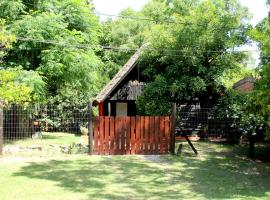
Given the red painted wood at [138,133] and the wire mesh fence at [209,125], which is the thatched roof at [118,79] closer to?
the wire mesh fence at [209,125]

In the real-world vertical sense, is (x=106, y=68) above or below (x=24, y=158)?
above

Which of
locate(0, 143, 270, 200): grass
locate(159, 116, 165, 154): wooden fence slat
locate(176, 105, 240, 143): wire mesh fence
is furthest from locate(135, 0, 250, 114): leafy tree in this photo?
locate(0, 143, 270, 200): grass

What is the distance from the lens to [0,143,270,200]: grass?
888 centimetres

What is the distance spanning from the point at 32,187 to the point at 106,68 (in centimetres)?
2638

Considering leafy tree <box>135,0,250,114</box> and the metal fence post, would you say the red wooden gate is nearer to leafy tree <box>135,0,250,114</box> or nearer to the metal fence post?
the metal fence post

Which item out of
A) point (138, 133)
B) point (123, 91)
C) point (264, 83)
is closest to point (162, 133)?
point (138, 133)

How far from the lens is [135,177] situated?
426 inches

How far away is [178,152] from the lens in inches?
584

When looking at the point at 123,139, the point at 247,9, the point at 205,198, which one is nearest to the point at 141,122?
the point at 123,139

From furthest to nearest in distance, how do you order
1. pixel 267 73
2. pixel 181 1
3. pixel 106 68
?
pixel 106 68 < pixel 181 1 < pixel 267 73

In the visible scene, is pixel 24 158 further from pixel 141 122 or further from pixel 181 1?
pixel 181 1

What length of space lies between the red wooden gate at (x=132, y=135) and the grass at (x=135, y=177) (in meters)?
0.58

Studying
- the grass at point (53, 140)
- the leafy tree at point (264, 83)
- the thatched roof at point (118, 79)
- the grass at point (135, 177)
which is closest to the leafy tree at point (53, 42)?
the thatched roof at point (118, 79)

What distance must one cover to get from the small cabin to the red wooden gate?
6.87 m
